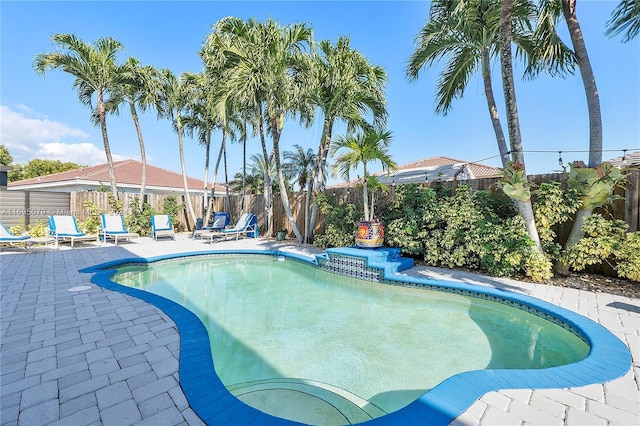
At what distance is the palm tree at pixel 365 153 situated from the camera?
720 centimetres

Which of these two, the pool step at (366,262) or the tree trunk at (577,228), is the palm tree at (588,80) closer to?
the tree trunk at (577,228)

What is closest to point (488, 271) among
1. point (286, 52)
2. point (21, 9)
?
point (286, 52)

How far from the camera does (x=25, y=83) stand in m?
12.3

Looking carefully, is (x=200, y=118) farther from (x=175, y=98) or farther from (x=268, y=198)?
(x=268, y=198)

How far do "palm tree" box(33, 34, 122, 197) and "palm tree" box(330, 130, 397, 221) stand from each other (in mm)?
10666

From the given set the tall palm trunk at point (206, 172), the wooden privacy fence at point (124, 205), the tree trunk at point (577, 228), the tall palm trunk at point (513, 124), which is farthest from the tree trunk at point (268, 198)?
the tree trunk at point (577, 228)

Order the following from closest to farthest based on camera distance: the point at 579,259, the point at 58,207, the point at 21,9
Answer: the point at 579,259, the point at 21,9, the point at 58,207

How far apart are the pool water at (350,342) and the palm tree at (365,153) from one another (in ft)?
9.76

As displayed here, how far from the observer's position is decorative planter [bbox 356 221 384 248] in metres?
7.34

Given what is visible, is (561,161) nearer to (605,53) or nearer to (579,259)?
(579,259)

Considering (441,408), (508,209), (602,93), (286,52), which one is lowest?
(441,408)

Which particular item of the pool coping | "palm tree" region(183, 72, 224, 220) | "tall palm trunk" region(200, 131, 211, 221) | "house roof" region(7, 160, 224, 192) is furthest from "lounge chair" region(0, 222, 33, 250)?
the pool coping

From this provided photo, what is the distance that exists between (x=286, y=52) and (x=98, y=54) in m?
8.30

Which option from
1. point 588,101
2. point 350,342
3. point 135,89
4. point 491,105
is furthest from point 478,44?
point 135,89
